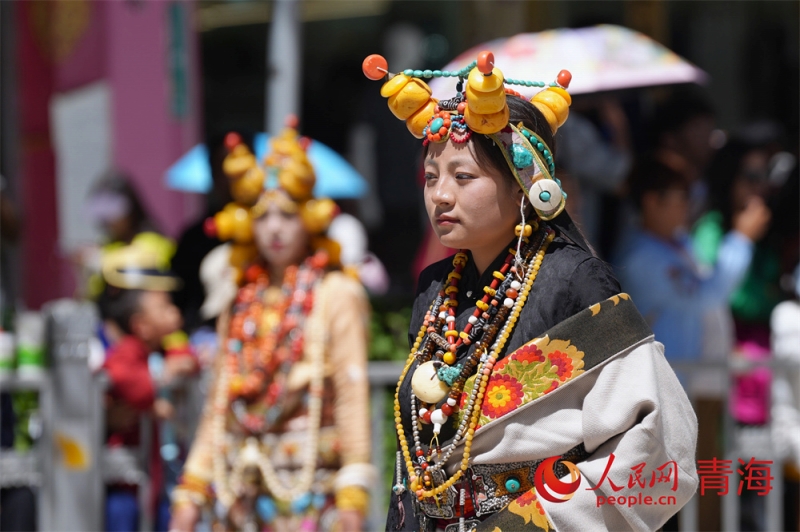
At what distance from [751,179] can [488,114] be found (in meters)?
4.52

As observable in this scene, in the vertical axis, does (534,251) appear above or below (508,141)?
below

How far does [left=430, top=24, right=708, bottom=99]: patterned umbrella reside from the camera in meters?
5.82

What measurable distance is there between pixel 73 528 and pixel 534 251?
3601 mm

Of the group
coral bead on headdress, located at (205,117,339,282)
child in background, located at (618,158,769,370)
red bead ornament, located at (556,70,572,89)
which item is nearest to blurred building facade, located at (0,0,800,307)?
child in background, located at (618,158,769,370)

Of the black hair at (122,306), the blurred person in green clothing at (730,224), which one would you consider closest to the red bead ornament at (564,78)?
the black hair at (122,306)

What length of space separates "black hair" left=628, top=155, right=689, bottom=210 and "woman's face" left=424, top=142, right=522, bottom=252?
3411 millimetres

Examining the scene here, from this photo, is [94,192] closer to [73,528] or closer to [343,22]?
[73,528]

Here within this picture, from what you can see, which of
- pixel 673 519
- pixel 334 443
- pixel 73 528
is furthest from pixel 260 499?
pixel 673 519

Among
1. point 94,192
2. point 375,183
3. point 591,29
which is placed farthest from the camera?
point 375,183

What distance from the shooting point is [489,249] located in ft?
8.81

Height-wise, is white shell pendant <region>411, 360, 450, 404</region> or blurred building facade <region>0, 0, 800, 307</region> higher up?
blurred building facade <region>0, 0, 800, 307</region>

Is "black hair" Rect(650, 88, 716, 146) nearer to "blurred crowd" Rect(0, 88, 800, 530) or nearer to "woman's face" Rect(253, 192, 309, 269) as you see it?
"blurred crowd" Rect(0, 88, 800, 530)

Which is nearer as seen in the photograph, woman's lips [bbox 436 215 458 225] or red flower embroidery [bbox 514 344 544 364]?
red flower embroidery [bbox 514 344 544 364]

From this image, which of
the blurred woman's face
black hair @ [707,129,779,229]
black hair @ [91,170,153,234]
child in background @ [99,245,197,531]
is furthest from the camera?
black hair @ [91,170,153,234]
